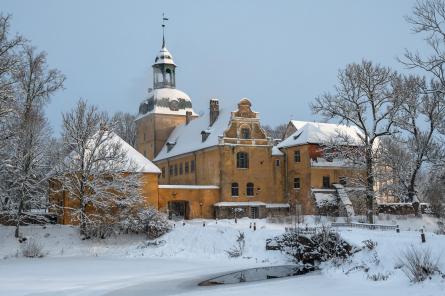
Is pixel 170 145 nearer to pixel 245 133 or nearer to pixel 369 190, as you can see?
pixel 245 133

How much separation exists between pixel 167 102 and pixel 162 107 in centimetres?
81

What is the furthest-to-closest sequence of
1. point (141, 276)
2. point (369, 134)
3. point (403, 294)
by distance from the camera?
1. point (369, 134)
2. point (141, 276)
3. point (403, 294)

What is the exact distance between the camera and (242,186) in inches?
2010

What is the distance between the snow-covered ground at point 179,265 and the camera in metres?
20.1

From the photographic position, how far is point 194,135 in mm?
56844

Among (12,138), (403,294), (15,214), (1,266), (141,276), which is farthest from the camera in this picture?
(15,214)

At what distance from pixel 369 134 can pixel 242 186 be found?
46.5ft

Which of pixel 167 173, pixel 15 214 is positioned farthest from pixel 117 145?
pixel 167 173

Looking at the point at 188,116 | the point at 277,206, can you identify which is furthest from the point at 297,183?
the point at 188,116

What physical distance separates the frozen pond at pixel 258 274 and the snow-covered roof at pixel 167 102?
3792 centimetres

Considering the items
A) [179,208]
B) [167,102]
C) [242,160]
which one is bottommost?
[179,208]

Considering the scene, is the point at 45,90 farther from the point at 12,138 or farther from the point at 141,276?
the point at 141,276

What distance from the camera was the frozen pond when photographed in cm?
2327

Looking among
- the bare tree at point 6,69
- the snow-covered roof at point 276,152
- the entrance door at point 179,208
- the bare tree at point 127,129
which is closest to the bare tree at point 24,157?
the bare tree at point 6,69
